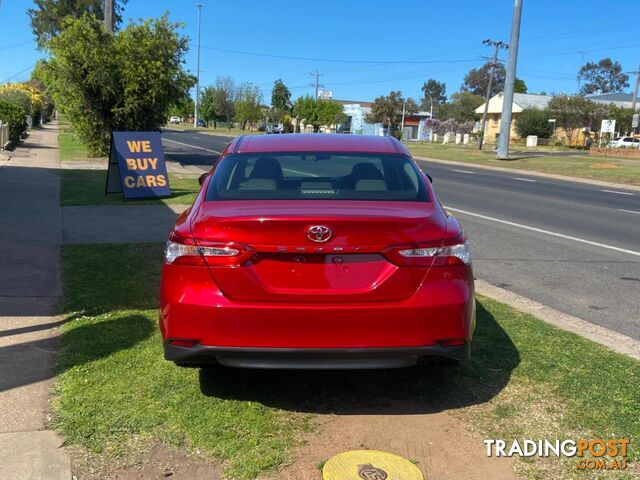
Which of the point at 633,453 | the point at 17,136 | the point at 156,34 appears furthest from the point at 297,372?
the point at 17,136

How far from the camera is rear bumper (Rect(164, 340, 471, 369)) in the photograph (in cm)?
333

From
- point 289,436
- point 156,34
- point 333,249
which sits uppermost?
point 156,34

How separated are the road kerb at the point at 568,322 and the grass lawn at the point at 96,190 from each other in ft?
23.6

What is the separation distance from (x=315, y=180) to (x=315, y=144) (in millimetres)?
286

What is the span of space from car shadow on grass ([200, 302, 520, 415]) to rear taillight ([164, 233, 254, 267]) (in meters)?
0.97

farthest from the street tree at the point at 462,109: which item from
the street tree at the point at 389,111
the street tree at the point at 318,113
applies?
the street tree at the point at 318,113

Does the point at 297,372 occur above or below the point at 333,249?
below

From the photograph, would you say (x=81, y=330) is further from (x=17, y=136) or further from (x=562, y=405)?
(x=17, y=136)

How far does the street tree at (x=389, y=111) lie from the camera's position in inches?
3829

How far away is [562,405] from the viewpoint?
12.3ft

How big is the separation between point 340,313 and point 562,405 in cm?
156

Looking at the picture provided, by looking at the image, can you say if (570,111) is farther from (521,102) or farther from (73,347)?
(73,347)

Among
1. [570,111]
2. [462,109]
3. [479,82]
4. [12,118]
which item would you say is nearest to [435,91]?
[479,82]

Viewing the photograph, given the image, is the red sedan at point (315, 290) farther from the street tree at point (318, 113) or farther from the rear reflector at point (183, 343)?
the street tree at point (318, 113)
